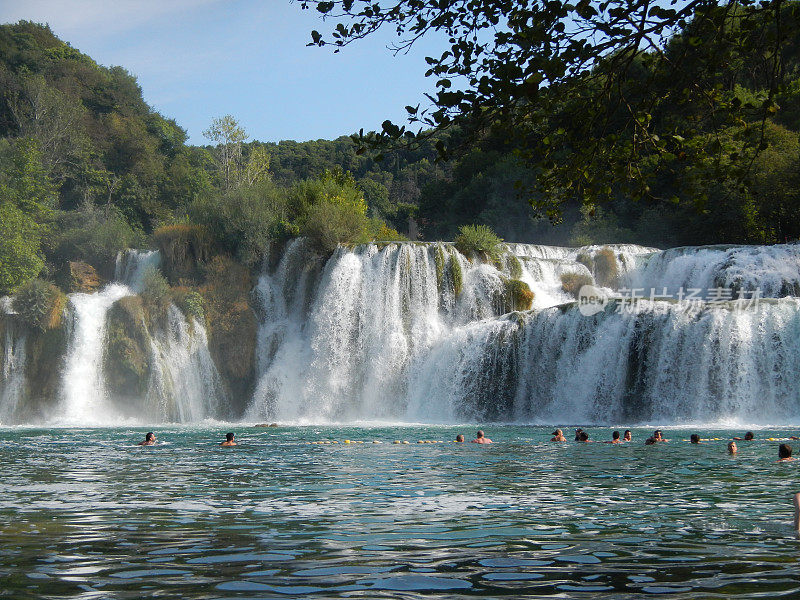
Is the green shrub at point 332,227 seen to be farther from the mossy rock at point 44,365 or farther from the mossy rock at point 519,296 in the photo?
the mossy rock at point 44,365

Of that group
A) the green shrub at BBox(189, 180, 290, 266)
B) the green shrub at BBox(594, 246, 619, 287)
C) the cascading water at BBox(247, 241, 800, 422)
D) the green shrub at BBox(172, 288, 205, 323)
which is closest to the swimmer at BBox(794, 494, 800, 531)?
the cascading water at BBox(247, 241, 800, 422)

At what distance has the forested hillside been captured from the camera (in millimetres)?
37438

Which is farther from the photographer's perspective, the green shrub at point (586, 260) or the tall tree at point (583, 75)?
the green shrub at point (586, 260)

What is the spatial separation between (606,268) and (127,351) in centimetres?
1972

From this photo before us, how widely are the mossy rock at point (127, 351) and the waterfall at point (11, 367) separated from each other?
3.14 metres

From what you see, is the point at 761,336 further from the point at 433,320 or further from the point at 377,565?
the point at 377,565

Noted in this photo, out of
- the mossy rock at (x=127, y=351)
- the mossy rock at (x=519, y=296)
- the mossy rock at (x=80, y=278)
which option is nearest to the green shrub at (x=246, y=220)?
the mossy rock at (x=80, y=278)

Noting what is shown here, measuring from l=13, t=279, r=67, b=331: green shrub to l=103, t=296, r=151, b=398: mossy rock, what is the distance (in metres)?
1.95

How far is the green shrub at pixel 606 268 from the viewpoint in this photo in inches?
1420

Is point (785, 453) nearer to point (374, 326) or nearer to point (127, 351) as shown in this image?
point (374, 326)

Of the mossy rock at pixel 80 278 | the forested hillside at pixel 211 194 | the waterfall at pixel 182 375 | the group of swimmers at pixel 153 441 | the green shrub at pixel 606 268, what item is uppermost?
the forested hillside at pixel 211 194

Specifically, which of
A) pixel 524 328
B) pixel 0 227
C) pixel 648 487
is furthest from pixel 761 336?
pixel 0 227

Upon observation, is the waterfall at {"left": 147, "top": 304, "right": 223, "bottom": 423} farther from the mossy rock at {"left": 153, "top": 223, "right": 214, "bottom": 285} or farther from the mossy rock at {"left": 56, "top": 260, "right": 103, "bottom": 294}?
the mossy rock at {"left": 56, "top": 260, "right": 103, "bottom": 294}

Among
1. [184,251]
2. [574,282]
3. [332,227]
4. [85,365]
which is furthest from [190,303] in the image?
[574,282]
